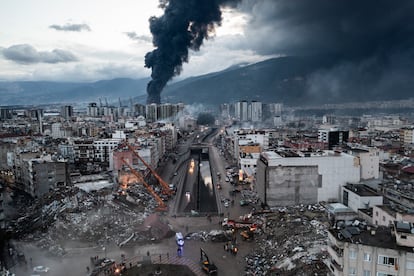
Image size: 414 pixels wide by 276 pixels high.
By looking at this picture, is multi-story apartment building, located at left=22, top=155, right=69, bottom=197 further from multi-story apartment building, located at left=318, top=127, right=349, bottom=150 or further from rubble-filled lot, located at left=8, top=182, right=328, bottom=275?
multi-story apartment building, located at left=318, top=127, right=349, bottom=150

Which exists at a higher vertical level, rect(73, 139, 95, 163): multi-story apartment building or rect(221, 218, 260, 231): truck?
rect(73, 139, 95, 163): multi-story apartment building

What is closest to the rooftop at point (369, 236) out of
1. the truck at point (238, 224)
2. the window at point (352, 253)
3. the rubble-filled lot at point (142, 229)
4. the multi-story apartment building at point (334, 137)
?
the window at point (352, 253)

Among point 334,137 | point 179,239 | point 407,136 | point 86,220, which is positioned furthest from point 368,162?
point 407,136

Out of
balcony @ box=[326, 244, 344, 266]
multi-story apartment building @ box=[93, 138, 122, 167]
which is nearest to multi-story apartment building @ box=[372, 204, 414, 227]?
balcony @ box=[326, 244, 344, 266]

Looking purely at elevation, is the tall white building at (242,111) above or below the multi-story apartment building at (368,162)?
above

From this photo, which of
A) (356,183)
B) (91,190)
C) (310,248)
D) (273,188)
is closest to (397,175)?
(356,183)

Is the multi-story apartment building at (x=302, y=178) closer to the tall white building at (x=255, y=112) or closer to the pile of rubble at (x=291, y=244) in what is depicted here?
the pile of rubble at (x=291, y=244)

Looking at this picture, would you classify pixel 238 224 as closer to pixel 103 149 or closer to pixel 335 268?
pixel 335 268
